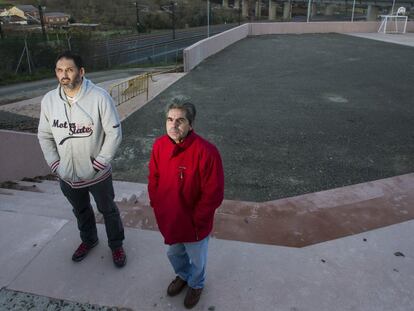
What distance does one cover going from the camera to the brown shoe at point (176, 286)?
2.76 m

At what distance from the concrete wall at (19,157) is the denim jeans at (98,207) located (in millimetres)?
3124

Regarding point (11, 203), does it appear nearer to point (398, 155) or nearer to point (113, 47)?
point (398, 155)

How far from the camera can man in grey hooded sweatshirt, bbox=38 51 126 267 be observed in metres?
2.80

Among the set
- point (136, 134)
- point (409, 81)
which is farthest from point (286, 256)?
point (409, 81)

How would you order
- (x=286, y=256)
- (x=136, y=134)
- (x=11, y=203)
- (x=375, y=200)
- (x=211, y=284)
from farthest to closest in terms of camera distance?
(x=136, y=134) < (x=375, y=200) < (x=11, y=203) < (x=286, y=256) < (x=211, y=284)

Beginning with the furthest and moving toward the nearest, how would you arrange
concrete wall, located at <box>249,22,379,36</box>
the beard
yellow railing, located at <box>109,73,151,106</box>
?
concrete wall, located at <box>249,22,379,36</box>, yellow railing, located at <box>109,73,151,106</box>, the beard

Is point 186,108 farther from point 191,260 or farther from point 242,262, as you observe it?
point 242,262

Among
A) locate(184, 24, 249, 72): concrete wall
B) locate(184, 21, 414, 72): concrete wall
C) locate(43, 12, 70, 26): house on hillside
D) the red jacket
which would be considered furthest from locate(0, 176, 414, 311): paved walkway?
locate(43, 12, 70, 26): house on hillside

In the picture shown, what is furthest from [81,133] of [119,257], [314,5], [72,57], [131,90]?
[314,5]

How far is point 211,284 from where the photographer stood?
288 cm

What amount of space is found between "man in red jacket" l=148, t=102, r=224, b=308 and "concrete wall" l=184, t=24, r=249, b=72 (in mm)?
12154

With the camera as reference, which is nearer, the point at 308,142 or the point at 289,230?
the point at 289,230

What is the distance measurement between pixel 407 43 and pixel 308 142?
16.7 meters

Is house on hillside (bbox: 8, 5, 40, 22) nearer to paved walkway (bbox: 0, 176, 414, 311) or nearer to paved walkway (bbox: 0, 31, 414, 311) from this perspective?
paved walkway (bbox: 0, 31, 414, 311)
